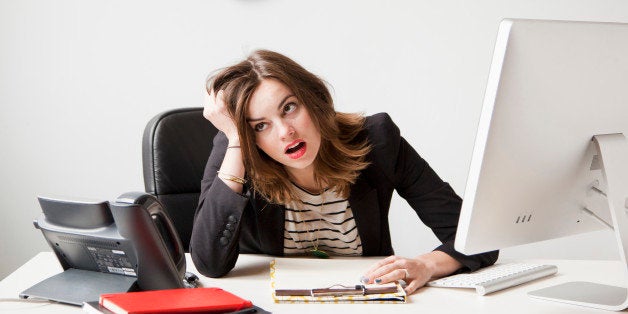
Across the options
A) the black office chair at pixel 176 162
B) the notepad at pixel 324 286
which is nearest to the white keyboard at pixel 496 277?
the notepad at pixel 324 286

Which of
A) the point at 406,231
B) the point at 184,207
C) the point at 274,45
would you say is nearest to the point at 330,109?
the point at 184,207

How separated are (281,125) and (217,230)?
0.26m

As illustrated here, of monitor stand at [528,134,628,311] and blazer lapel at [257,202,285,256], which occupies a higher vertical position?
monitor stand at [528,134,628,311]

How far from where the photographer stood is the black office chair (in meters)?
1.78

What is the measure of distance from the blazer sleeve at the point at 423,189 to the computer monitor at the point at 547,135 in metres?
0.46

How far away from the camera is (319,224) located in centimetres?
167

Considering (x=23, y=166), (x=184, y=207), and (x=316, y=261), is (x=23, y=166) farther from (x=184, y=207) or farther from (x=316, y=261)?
(x=316, y=261)

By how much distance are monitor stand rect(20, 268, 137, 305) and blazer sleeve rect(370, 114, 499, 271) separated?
2.36 ft

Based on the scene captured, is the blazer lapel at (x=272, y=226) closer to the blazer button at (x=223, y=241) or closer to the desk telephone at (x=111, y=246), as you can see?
the blazer button at (x=223, y=241)

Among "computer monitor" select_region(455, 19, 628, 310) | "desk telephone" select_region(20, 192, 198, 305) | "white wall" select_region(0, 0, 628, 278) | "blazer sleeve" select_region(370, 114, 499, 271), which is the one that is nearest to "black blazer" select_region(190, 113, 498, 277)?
"blazer sleeve" select_region(370, 114, 499, 271)

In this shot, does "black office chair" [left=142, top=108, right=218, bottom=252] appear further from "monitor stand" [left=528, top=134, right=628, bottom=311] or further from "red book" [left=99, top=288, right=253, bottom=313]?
"monitor stand" [left=528, top=134, right=628, bottom=311]

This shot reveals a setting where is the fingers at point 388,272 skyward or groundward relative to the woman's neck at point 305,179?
groundward

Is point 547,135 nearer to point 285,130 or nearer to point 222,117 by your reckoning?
point 285,130

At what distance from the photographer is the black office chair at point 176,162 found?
178cm
